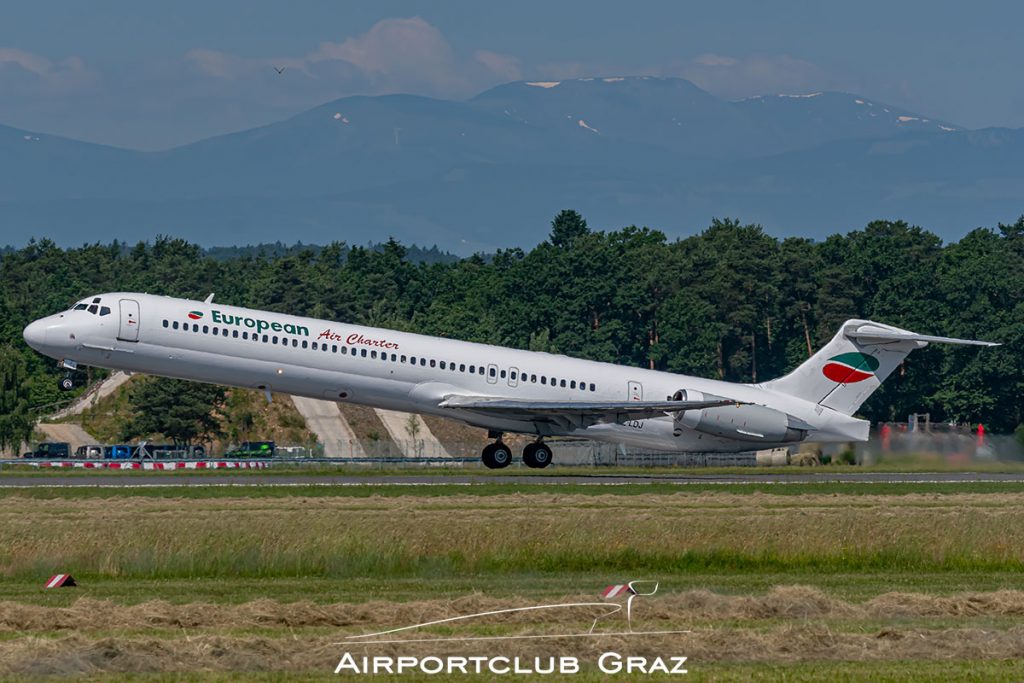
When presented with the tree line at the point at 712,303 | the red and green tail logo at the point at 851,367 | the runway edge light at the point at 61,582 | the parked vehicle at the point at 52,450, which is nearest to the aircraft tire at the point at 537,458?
the red and green tail logo at the point at 851,367

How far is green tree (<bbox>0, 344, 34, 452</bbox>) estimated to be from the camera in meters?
84.6

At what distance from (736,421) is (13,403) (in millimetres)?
48166

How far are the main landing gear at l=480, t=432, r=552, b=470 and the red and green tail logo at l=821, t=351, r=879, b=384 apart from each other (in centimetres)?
1009

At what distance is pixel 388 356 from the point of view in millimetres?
50312

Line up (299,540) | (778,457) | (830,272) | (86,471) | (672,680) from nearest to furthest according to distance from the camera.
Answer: (672,680) < (299,540) < (86,471) < (778,457) < (830,272)

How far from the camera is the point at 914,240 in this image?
127 meters

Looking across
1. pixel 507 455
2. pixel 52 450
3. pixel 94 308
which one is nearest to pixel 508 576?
pixel 94 308

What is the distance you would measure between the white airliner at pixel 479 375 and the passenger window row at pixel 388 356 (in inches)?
1.3

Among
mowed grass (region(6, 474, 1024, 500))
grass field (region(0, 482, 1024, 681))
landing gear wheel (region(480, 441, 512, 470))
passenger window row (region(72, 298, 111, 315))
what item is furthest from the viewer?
landing gear wheel (region(480, 441, 512, 470))

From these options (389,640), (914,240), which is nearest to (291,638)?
(389,640)

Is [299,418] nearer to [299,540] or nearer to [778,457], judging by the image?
[778,457]

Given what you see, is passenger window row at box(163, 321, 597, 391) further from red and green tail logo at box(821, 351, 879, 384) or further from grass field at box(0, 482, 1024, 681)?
red and green tail logo at box(821, 351, 879, 384)

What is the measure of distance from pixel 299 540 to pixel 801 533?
9.48m

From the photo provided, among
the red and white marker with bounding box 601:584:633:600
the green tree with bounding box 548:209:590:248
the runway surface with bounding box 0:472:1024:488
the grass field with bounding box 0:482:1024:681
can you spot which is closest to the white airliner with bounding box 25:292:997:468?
the runway surface with bounding box 0:472:1024:488
